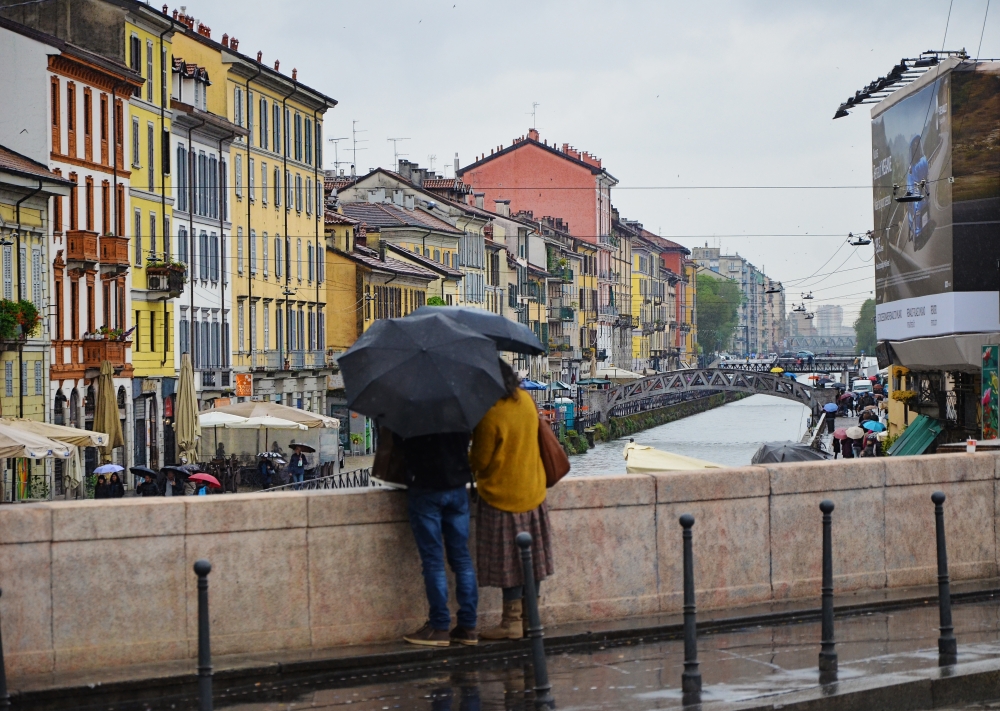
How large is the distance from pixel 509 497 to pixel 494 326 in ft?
3.08

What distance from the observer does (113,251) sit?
48500mm

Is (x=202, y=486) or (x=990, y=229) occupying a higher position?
(x=990, y=229)

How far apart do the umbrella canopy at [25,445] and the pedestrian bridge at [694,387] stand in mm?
70011

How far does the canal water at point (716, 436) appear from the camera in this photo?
246ft

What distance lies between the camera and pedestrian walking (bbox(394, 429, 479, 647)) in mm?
9281

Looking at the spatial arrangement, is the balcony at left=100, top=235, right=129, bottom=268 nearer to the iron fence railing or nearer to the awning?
the iron fence railing

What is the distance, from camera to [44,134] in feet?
147

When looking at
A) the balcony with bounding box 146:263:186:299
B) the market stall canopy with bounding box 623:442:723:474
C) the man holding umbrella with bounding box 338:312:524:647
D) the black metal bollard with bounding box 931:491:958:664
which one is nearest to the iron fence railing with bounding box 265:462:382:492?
the balcony with bounding box 146:263:186:299

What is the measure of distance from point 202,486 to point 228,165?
97.2 ft

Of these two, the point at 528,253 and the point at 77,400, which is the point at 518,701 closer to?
the point at 77,400

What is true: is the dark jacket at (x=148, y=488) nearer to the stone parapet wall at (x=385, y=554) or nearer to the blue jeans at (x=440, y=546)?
the stone parapet wall at (x=385, y=554)

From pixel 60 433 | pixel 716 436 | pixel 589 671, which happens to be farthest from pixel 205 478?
pixel 716 436

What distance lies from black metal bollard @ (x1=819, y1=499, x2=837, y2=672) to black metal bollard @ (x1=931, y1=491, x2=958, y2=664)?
696 mm

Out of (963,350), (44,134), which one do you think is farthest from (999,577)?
(44,134)
